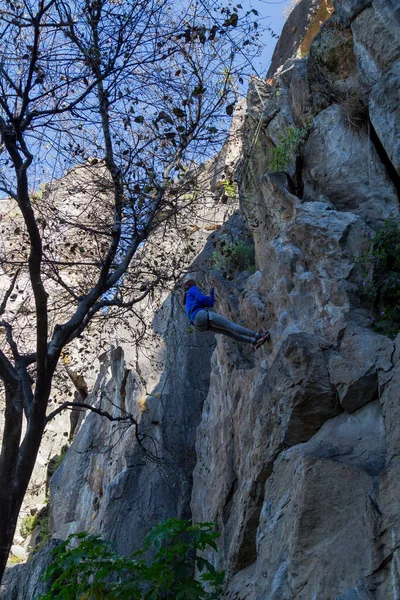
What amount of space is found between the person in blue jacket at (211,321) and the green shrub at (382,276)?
1.84 metres

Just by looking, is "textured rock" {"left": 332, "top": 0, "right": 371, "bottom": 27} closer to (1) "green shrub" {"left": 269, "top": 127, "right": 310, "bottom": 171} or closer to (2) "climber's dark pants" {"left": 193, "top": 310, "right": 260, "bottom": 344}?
(1) "green shrub" {"left": 269, "top": 127, "right": 310, "bottom": 171}

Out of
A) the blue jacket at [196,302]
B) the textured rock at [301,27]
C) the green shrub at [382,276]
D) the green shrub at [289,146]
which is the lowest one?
the green shrub at [382,276]

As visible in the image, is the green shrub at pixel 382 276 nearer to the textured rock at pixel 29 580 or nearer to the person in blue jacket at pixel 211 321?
the person in blue jacket at pixel 211 321

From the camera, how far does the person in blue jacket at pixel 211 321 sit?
9891 millimetres

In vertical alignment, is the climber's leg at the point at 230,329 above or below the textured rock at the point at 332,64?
below

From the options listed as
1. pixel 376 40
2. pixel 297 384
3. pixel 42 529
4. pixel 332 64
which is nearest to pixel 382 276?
pixel 297 384

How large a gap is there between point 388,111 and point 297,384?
4484mm

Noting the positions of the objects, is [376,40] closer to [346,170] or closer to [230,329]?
[346,170]

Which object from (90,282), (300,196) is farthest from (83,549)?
(300,196)

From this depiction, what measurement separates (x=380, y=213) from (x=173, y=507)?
7.26 m

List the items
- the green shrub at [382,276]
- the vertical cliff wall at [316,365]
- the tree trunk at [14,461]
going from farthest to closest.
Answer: the green shrub at [382,276]
the tree trunk at [14,461]
the vertical cliff wall at [316,365]

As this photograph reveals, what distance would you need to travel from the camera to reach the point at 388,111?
971cm

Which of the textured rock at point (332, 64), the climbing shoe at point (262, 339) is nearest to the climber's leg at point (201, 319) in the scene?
the climbing shoe at point (262, 339)

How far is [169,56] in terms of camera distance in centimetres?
829
